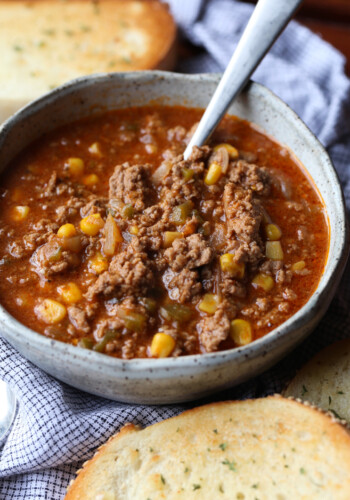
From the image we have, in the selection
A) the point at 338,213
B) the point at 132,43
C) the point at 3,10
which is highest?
the point at 338,213

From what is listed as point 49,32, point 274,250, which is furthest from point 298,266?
point 49,32

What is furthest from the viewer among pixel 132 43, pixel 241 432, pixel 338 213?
pixel 132 43

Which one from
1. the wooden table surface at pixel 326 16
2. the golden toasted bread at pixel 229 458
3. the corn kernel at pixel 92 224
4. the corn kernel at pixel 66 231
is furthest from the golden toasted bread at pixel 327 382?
the wooden table surface at pixel 326 16

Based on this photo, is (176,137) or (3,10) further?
(3,10)

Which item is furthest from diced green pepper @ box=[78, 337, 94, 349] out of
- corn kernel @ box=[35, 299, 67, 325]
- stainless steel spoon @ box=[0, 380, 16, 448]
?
stainless steel spoon @ box=[0, 380, 16, 448]

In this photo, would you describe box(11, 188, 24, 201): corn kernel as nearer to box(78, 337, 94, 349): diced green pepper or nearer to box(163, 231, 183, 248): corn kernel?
box(163, 231, 183, 248): corn kernel

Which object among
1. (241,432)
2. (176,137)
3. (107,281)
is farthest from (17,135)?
(241,432)

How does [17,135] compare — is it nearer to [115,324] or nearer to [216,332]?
[115,324]
